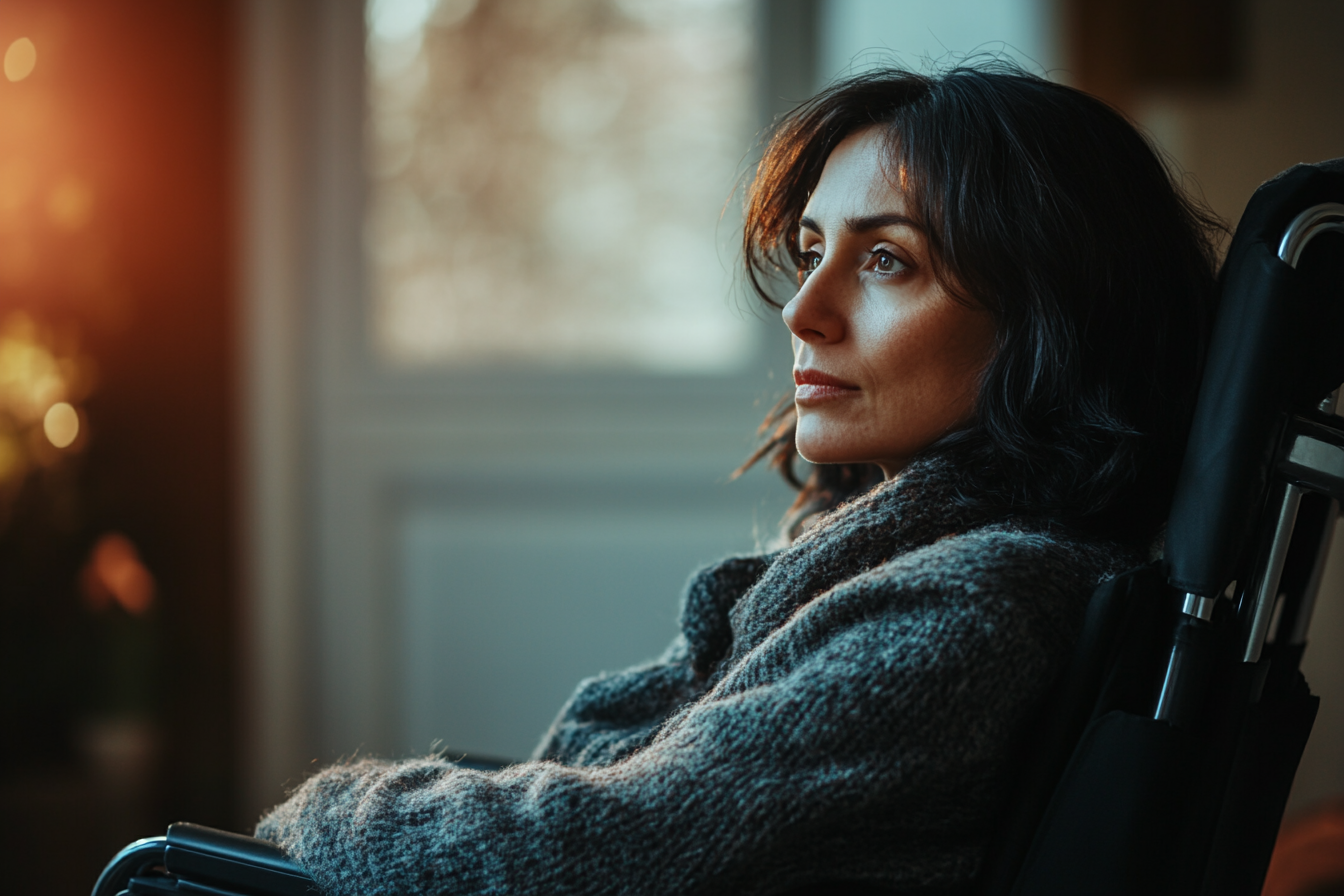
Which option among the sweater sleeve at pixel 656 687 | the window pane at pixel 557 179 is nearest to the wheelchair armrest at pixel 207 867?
the sweater sleeve at pixel 656 687

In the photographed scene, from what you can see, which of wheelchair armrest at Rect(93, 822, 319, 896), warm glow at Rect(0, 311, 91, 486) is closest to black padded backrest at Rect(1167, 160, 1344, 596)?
wheelchair armrest at Rect(93, 822, 319, 896)

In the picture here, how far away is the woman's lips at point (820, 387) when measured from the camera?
923 mm

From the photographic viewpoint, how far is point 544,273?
265cm

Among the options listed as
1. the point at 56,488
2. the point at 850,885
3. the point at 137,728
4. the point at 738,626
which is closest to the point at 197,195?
the point at 56,488

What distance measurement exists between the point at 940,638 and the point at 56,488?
2122 millimetres

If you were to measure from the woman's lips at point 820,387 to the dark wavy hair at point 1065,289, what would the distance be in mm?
93

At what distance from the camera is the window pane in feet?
8.55

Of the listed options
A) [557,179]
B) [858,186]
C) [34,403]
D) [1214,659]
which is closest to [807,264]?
[858,186]

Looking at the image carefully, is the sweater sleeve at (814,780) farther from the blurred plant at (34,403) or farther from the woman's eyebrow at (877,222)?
the blurred plant at (34,403)

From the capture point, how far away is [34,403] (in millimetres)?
2250

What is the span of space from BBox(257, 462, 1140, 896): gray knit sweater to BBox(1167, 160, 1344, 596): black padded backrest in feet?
0.22

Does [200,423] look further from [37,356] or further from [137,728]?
[137,728]

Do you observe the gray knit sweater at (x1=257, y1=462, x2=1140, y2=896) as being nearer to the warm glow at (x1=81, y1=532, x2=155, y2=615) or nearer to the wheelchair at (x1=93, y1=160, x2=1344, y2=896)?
the wheelchair at (x1=93, y1=160, x2=1344, y2=896)

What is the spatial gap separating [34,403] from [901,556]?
2.05 meters
